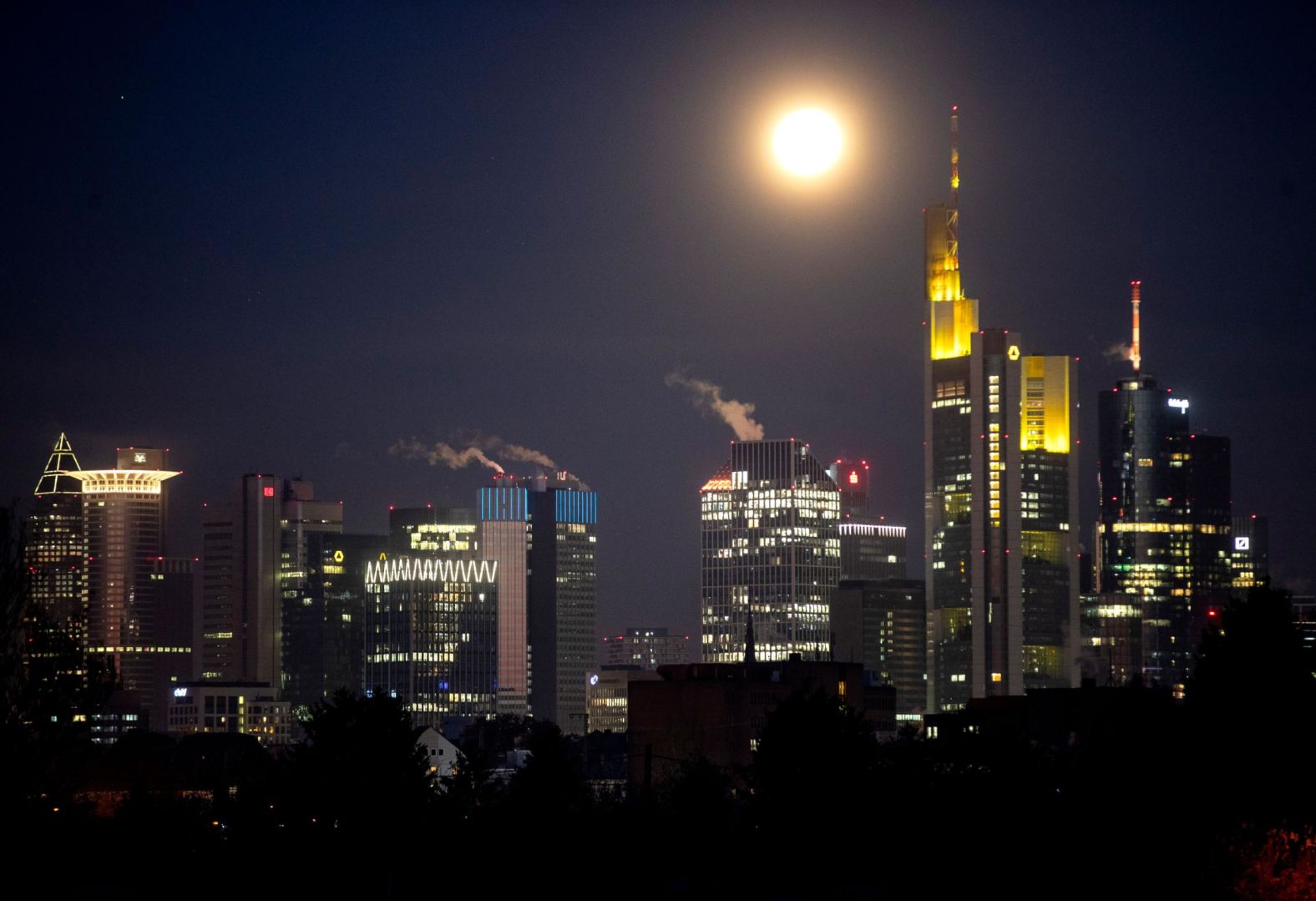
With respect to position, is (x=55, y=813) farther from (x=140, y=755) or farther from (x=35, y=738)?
(x=140, y=755)

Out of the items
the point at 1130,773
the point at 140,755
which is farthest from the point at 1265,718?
the point at 140,755

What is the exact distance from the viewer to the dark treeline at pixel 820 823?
8400 centimetres

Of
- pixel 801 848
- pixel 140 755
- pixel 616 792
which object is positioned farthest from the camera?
pixel 140 755

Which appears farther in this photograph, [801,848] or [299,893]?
[801,848]

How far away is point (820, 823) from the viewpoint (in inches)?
4018

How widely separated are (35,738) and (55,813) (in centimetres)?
437

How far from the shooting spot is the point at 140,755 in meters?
199

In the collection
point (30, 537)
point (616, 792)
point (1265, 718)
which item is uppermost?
point (30, 537)

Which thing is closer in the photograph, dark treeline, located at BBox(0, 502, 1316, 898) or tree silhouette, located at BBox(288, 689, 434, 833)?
dark treeline, located at BBox(0, 502, 1316, 898)

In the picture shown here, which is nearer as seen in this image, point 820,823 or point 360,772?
point 360,772

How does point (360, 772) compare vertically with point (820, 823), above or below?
above

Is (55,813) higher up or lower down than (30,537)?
lower down

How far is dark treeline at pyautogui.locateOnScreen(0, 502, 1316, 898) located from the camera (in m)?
84.0

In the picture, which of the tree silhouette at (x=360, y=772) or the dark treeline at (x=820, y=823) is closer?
the dark treeline at (x=820, y=823)
